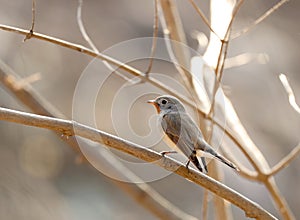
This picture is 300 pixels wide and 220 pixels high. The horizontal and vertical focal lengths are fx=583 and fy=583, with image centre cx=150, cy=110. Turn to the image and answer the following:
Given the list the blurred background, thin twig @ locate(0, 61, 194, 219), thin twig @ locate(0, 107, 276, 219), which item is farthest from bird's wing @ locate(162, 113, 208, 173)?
the blurred background

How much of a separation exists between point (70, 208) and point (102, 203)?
347mm

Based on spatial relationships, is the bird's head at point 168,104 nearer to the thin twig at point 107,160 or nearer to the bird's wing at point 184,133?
the bird's wing at point 184,133

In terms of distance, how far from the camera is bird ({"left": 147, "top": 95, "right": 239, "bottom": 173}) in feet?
7.45

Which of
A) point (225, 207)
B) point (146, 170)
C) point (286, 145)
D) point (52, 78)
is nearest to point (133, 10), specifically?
point (52, 78)

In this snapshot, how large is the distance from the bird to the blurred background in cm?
227

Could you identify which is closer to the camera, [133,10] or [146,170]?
[146,170]

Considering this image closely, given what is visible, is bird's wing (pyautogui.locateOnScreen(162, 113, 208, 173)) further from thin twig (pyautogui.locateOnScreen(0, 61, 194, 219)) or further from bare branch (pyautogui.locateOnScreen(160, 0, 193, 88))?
thin twig (pyautogui.locateOnScreen(0, 61, 194, 219))

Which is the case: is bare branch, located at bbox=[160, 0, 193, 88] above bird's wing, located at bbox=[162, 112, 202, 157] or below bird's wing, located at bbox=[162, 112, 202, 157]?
above

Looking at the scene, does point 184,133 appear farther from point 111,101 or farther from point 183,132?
point 111,101

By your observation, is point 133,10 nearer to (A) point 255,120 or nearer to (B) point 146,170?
(A) point 255,120

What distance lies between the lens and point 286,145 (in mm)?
5816

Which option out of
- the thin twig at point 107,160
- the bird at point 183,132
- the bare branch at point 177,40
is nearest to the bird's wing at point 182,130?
the bird at point 183,132

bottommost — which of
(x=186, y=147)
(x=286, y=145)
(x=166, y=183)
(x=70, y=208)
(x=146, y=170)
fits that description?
(x=286, y=145)

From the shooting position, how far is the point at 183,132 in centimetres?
251
